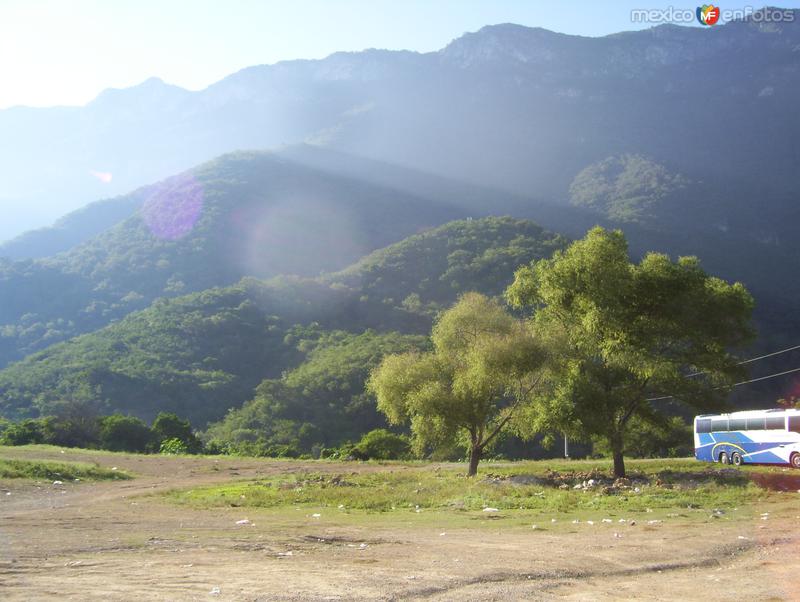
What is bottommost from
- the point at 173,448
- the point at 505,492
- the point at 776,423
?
the point at 173,448

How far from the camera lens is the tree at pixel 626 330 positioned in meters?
29.0

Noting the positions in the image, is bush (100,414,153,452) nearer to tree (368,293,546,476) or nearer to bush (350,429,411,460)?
bush (350,429,411,460)

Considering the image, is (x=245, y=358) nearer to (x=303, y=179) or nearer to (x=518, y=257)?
(x=518, y=257)

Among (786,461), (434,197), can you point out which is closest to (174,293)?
(434,197)

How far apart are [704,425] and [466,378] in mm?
19072

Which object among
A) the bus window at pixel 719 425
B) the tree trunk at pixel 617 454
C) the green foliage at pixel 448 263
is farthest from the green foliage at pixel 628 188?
the tree trunk at pixel 617 454

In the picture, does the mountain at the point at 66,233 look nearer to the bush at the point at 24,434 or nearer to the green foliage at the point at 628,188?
the green foliage at the point at 628,188

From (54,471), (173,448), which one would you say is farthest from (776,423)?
(173,448)

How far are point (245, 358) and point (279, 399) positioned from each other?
26.5 meters

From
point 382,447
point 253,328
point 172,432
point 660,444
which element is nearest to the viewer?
point 382,447

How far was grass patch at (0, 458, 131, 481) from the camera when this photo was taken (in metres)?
28.1

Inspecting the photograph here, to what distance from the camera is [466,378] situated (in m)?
30.9

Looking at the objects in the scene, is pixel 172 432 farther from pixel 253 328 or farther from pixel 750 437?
pixel 253 328

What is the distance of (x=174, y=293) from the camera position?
14025cm
